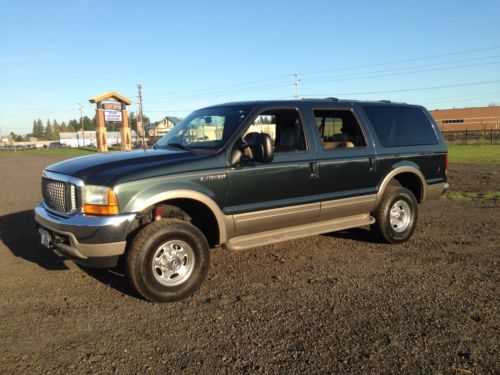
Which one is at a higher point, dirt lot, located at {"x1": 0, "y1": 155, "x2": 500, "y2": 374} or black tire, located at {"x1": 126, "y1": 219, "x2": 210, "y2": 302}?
black tire, located at {"x1": 126, "y1": 219, "x2": 210, "y2": 302}

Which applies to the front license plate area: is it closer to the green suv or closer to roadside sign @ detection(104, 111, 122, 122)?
the green suv

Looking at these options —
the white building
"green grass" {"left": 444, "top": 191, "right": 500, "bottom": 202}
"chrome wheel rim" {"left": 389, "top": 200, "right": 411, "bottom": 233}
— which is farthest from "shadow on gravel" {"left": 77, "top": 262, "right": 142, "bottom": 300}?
the white building

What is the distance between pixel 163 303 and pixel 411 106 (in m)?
4.82

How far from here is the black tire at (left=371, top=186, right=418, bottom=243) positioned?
240 inches

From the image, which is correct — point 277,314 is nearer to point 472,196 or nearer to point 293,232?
point 293,232

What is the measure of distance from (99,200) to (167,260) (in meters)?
0.88

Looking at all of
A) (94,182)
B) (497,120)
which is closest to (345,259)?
(94,182)

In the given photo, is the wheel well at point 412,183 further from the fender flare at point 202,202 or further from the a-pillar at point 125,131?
the a-pillar at point 125,131

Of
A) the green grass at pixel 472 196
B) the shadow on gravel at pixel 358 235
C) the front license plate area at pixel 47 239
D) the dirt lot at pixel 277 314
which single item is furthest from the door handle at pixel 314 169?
the green grass at pixel 472 196

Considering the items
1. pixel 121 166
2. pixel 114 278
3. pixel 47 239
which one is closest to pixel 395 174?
pixel 121 166

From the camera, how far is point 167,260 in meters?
4.29

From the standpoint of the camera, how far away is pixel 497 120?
75875mm

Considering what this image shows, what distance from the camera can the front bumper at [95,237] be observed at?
392 cm

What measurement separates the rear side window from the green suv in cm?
2
